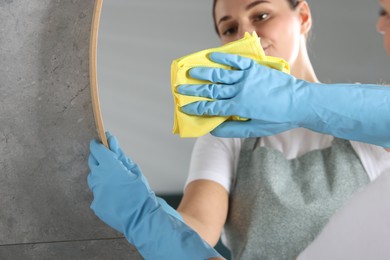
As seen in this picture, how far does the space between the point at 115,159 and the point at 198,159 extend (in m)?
0.42

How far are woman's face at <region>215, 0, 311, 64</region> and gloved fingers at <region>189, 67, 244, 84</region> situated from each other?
1.46 feet

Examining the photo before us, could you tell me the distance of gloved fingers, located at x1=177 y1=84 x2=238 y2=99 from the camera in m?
1.04

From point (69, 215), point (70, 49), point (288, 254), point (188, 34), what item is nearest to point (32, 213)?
point (69, 215)

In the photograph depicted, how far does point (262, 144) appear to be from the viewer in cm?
147

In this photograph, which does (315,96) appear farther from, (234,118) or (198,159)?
(198,159)

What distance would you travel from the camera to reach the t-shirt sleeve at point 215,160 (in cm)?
140

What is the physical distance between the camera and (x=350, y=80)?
2.15 metres

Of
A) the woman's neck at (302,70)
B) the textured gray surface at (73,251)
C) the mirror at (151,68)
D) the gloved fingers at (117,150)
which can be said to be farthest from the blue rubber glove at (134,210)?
the woman's neck at (302,70)

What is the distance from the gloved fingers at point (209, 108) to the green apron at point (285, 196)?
38 centimetres

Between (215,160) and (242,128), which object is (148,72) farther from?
(242,128)

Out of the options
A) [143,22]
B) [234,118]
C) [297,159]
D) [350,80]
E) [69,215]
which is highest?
[143,22]

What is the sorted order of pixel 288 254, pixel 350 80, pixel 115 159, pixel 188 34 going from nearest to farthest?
pixel 115 159
pixel 288 254
pixel 188 34
pixel 350 80

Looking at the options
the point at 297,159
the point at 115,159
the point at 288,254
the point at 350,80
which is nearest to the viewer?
the point at 115,159

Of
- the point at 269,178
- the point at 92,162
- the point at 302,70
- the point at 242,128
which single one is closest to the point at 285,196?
→ the point at 269,178
